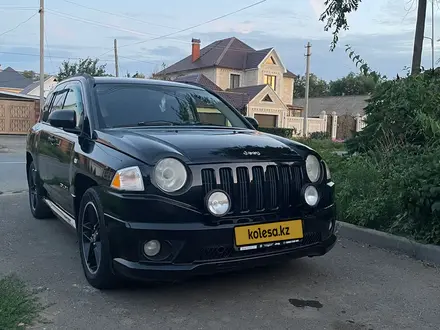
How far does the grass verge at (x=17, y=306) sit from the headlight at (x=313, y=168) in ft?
7.52

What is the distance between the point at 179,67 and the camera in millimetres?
51156

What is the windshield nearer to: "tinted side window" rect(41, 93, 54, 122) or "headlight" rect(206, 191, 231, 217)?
"headlight" rect(206, 191, 231, 217)

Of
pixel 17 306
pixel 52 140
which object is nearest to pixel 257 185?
pixel 17 306

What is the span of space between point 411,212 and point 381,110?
3.68m

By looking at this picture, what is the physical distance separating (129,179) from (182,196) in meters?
0.41

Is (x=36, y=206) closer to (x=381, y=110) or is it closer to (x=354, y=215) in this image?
(x=354, y=215)

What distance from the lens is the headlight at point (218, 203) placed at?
341 cm

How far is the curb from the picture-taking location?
478 centimetres

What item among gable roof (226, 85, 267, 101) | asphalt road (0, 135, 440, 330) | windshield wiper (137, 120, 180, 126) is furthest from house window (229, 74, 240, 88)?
windshield wiper (137, 120, 180, 126)

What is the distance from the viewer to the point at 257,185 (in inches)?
141

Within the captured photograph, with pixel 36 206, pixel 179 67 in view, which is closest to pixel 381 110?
pixel 36 206

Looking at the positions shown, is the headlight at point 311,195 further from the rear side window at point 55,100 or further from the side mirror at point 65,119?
the rear side window at point 55,100

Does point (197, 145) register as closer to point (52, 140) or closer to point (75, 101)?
point (75, 101)
